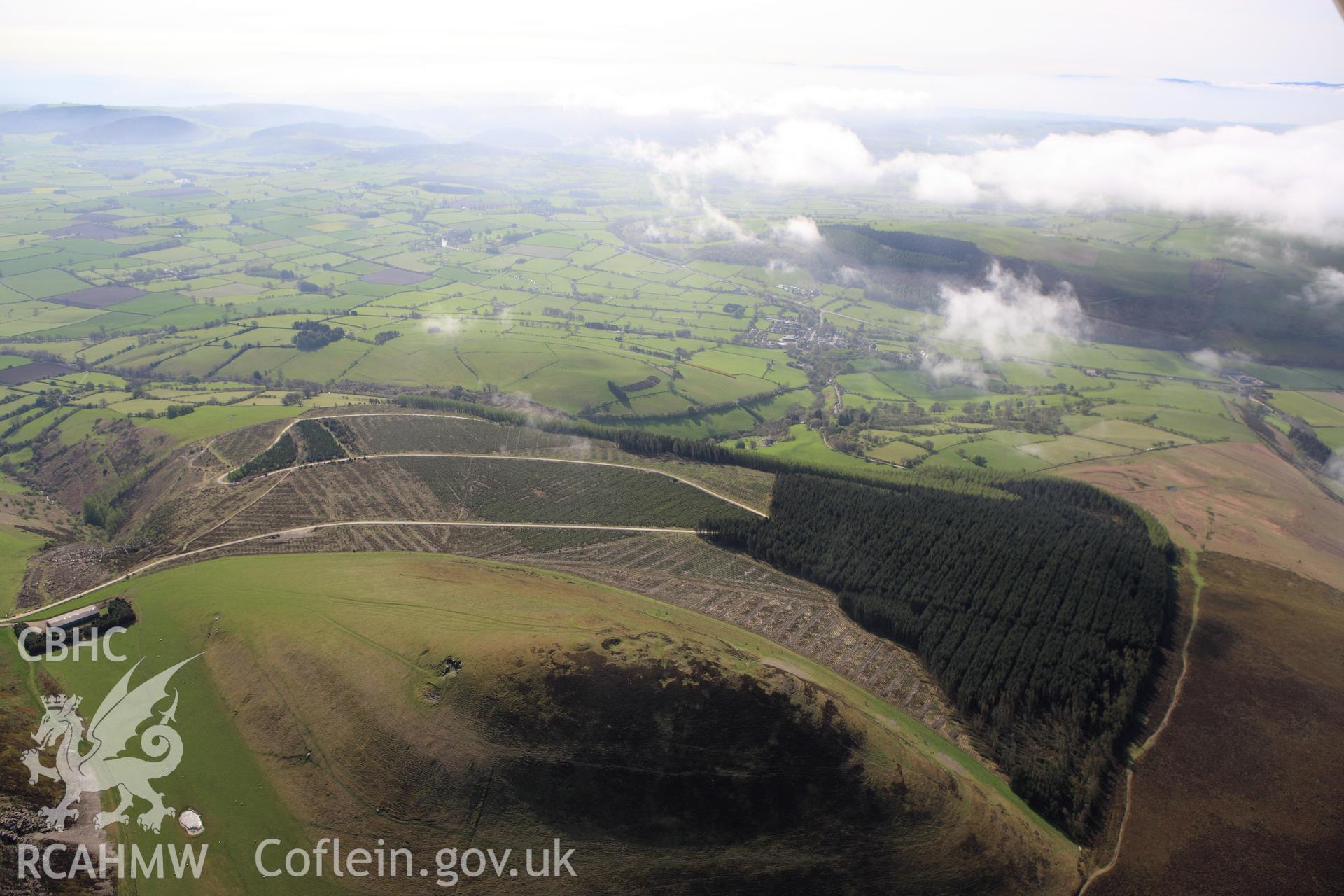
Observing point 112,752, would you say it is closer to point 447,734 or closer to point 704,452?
point 447,734

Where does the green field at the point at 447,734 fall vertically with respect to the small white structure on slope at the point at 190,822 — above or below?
above

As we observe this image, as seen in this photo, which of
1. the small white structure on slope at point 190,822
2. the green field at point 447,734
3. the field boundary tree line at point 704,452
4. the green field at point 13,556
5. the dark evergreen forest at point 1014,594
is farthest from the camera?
the field boundary tree line at point 704,452

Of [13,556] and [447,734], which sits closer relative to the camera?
[447,734]

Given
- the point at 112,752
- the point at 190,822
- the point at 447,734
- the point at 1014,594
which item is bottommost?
the point at 190,822

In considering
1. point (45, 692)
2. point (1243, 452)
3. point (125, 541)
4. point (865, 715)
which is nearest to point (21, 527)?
point (125, 541)

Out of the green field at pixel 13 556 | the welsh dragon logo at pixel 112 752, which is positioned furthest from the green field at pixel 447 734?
the green field at pixel 13 556

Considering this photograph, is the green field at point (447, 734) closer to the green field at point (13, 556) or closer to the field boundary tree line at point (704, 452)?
the green field at point (13, 556)

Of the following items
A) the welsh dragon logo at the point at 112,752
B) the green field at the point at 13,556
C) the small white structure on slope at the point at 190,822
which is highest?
the welsh dragon logo at the point at 112,752

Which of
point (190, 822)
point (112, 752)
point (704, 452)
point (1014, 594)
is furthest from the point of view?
point (704, 452)

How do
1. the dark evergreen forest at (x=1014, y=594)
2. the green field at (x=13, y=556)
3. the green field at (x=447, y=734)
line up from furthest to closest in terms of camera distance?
the green field at (x=13, y=556) < the dark evergreen forest at (x=1014, y=594) < the green field at (x=447, y=734)

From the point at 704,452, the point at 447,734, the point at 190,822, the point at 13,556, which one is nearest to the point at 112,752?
the point at 190,822

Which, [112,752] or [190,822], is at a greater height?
[112,752]
